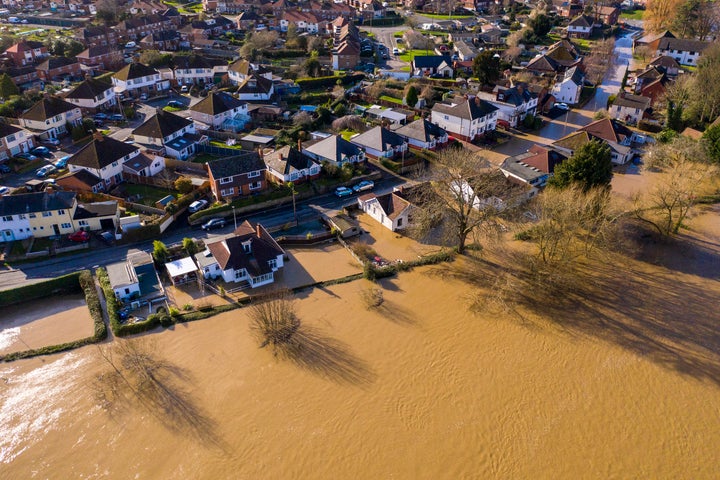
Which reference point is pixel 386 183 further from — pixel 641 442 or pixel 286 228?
pixel 641 442

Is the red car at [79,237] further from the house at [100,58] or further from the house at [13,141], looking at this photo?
the house at [100,58]

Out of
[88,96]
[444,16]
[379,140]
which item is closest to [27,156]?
[88,96]

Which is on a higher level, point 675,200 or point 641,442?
point 675,200

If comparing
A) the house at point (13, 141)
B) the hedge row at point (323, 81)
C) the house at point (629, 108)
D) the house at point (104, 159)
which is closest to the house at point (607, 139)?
the house at point (629, 108)

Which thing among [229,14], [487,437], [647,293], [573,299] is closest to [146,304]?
[487,437]

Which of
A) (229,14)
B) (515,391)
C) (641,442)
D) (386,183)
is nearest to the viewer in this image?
(641,442)

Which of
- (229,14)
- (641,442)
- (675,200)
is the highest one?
(229,14)

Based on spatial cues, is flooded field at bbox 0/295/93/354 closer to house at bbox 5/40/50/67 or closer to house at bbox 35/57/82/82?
house at bbox 35/57/82/82
